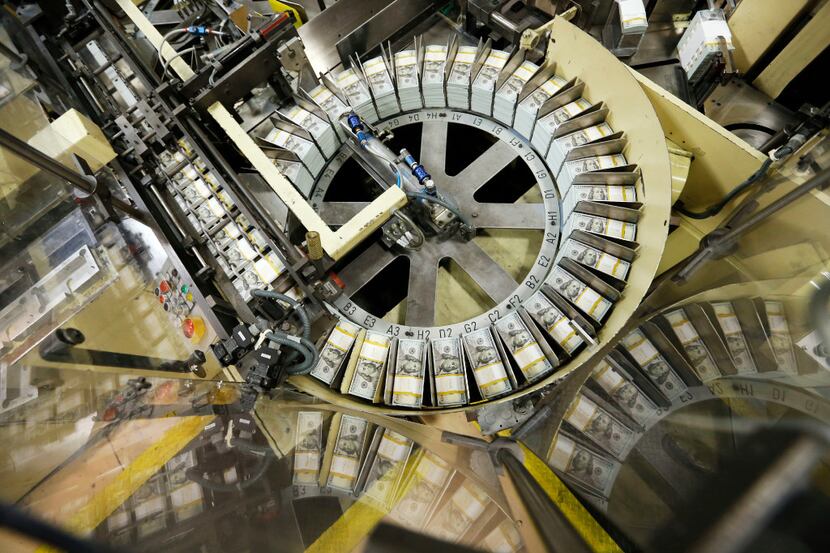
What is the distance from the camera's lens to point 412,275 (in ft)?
14.9

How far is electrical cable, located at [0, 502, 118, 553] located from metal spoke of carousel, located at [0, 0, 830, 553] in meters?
0.01

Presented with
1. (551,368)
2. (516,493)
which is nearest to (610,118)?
(551,368)

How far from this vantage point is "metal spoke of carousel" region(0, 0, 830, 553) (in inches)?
96.3

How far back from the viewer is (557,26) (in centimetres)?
439

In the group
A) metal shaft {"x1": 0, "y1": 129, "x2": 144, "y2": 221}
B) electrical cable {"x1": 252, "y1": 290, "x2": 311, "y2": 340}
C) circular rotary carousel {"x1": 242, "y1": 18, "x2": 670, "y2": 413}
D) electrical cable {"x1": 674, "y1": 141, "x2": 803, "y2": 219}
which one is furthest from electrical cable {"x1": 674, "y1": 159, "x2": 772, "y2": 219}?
metal shaft {"x1": 0, "y1": 129, "x2": 144, "y2": 221}

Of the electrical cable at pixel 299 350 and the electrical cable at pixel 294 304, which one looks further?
the electrical cable at pixel 294 304

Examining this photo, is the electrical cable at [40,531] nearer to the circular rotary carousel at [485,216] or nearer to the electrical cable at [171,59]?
the circular rotary carousel at [485,216]

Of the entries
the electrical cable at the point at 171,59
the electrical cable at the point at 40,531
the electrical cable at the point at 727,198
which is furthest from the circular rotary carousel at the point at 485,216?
the electrical cable at the point at 40,531

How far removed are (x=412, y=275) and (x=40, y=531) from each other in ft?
10.7

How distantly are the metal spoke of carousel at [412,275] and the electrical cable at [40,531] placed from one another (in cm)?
1

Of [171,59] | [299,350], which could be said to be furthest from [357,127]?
[299,350]

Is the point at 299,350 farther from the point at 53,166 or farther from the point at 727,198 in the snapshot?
the point at 727,198

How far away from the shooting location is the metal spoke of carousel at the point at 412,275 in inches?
96.3

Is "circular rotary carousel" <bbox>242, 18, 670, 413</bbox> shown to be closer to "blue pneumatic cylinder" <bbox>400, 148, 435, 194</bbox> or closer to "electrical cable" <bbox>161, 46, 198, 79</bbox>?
"blue pneumatic cylinder" <bbox>400, 148, 435, 194</bbox>
